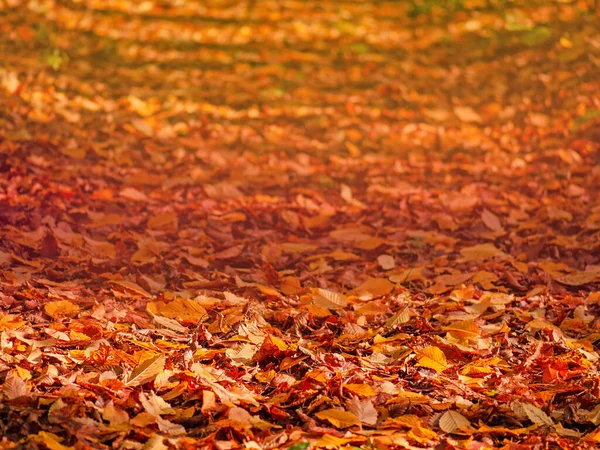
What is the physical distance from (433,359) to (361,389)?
0.37 meters

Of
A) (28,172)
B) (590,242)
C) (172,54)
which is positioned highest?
(172,54)

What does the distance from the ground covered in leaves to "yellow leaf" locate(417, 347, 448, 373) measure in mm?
15

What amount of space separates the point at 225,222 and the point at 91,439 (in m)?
2.17

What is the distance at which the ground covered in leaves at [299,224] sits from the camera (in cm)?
235

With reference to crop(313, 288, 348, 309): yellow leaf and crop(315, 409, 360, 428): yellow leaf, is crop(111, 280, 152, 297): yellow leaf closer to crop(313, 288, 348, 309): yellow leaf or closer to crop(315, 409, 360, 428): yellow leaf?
crop(313, 288, 348, 309): yellow leaf

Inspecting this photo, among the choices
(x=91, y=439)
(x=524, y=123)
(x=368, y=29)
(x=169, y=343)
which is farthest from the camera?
(x=368, y=29)

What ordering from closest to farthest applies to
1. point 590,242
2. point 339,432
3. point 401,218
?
point 339,432
point 590,242
point 401,218

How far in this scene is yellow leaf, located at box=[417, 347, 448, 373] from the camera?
8.65 ft

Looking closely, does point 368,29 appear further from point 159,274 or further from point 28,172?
point 159,274

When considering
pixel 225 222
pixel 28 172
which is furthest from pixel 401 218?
pixel 28 172

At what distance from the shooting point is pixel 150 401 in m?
2.28

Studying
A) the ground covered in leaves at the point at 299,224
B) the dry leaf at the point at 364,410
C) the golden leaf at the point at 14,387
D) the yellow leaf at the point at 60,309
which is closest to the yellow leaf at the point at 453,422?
the ground covered in leaves at the point at 299,224

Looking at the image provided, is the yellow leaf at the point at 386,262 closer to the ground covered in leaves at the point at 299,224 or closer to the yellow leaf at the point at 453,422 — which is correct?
the ground covered in leaves at the point at 299,224

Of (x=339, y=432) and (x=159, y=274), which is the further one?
(x=159, y=274)
